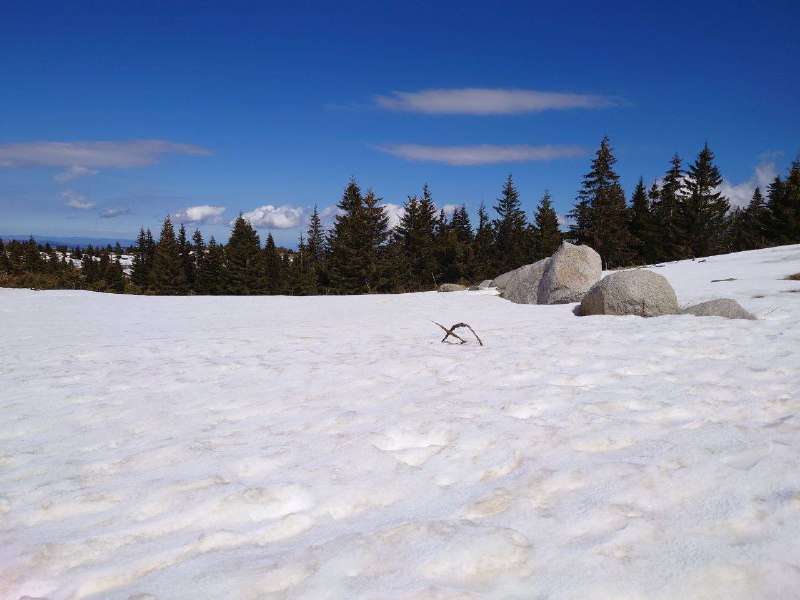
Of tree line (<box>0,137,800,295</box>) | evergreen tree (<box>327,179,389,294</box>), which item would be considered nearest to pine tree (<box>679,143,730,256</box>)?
tree line (<box>0,137,800,295</box>)

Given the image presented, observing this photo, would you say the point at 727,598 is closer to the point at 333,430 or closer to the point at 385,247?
the point at 333,430

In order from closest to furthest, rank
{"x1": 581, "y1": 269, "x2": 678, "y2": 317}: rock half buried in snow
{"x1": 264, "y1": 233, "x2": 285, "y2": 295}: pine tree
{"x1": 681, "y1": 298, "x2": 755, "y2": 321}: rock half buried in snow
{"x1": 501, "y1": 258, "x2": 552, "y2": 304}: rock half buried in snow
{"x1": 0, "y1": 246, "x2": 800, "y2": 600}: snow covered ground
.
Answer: {"x1": 0, "y1": 246, "x2": 800, "y2": 600}: snow covered ground, {"x1": 681, "y1": 298, "x2": 755, "y2": 321}: rock half buried in snow, {"x1": 581, "y1": 269, "x2": 678, "y2": 317}: rock half buried in snow, {"x1": 501, "y1": 258, "x2": 552, "y2": 304}: rock half buried in snow, {"x1": 264, "y1": 233, "x2": 285, "y2": 295}: pine tree

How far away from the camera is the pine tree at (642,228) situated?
146 feet

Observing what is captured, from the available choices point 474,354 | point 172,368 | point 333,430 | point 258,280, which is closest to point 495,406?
point 333,430

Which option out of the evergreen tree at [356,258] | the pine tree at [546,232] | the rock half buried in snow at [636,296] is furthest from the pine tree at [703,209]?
the rock half buried in snow at [636,296]

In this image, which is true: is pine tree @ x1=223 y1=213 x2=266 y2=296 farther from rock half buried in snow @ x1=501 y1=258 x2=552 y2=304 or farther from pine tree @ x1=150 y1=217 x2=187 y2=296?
rock half buried in snow @ x1=501 y1=258 x2=552 y2=304

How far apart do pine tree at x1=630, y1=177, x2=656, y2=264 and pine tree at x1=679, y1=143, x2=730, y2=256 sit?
3099 mm

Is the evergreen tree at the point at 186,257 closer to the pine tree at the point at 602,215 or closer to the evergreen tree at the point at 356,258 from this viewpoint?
the evergreen tree at the point at 356,258

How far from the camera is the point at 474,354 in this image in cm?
611

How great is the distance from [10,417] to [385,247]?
4122 centimetres

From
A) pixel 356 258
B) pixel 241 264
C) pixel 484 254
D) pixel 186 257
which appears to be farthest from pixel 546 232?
pixel 186 257

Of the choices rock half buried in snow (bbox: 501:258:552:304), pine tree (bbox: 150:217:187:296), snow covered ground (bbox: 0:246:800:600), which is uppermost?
pine tree (bbox: 150:217:187:296)

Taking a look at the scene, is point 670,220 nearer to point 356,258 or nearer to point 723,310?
point 356,258

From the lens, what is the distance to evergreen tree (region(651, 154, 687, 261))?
42438 millimetres
